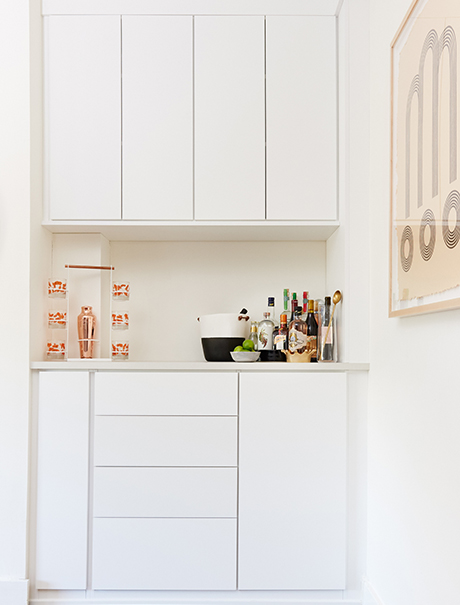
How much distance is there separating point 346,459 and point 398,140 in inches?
44.9

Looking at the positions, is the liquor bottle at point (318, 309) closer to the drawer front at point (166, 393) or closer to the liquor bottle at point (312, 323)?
the liquor bottle at point (312, 323)

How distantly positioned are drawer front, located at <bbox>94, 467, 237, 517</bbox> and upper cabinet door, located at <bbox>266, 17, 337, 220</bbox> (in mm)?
1050

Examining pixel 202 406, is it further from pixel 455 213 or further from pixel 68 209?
pixel 455 213

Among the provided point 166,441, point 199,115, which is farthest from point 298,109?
point 166,441

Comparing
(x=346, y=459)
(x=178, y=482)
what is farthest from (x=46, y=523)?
(x=346, y=459)

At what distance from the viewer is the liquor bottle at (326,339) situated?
2213mm

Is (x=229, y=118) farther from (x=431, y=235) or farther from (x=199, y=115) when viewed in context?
(x=431, y=235)

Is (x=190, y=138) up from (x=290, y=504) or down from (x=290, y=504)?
up

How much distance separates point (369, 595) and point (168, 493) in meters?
Result: 0.80

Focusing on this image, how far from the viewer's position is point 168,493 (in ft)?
6.73

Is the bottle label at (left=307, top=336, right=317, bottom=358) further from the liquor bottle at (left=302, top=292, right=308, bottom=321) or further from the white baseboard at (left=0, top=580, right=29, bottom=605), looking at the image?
the white baseboard at (left=0, top=580, right=29, bottom=605)

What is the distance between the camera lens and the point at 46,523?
2.06m

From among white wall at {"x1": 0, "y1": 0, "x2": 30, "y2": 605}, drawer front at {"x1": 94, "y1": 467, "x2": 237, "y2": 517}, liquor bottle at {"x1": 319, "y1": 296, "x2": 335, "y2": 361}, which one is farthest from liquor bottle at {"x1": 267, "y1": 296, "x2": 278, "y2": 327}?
white wall at {"x1": 0, "y1": 0, "x2": 30, "y2": 605}

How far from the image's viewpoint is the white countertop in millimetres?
2072
